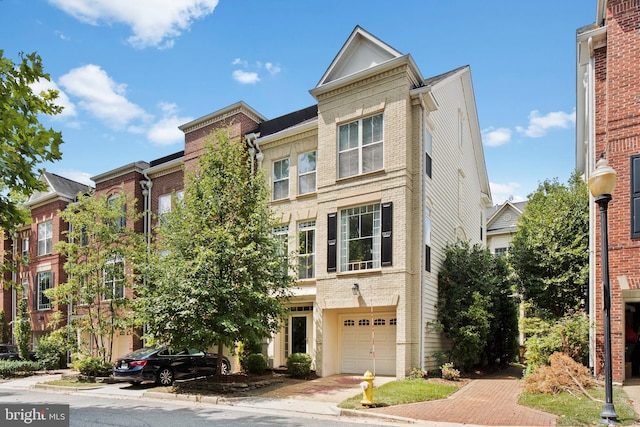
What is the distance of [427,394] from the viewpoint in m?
12.7

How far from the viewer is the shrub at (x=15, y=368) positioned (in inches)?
901

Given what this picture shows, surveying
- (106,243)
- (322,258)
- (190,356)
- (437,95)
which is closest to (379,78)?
(437,95)

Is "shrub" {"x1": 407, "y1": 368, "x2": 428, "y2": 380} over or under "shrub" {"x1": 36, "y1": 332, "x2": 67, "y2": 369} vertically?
over

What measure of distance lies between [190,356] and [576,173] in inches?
678

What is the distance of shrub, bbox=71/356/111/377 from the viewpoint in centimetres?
1977

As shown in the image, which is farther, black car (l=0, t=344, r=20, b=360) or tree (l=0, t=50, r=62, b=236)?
black car (l=0, t=344, r=20, b=360)

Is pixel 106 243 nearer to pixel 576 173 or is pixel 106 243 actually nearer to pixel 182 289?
pixel 182 289

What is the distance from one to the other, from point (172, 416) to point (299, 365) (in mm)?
6143

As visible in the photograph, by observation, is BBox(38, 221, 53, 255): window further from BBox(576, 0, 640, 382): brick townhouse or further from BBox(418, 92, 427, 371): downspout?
BBox(576, 0, 640, 382): brick townhouse

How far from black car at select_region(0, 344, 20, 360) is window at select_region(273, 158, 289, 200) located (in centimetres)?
1750

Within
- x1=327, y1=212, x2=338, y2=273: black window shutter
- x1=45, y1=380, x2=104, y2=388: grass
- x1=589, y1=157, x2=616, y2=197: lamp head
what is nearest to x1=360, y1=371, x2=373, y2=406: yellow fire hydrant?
x1=327, y1=212, x2=338, y2=273: black window shutter

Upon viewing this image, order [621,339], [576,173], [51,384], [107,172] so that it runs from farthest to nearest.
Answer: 1. [107,172]
2. [576,173]
3. [51,384]
4. [621,339]

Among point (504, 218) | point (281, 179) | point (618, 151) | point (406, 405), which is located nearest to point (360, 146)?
point (281, 179)

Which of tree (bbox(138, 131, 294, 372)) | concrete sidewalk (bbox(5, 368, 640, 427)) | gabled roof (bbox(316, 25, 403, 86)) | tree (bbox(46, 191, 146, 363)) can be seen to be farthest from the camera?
tree (bbox(46, 191, 146, 363))
